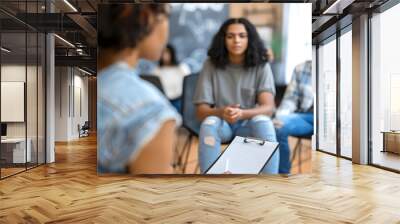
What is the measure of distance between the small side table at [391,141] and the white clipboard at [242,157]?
2419 millimetres

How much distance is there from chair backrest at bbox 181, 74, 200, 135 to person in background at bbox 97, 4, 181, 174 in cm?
14

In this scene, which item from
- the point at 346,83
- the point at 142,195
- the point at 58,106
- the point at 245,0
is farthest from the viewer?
the point at 58,106

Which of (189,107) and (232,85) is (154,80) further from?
(232,85)

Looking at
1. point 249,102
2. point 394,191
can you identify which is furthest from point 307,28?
A: point 394,191

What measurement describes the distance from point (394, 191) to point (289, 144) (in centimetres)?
159

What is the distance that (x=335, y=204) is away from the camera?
14.9 ft

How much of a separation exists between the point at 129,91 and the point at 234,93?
1582 millimetres

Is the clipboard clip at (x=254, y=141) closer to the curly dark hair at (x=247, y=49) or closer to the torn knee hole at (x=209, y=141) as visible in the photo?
the torn knee hole at (x=209, y=141)

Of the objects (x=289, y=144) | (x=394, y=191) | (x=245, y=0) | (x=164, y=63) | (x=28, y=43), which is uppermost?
(x=245, y=0)

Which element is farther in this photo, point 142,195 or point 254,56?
point 254,56

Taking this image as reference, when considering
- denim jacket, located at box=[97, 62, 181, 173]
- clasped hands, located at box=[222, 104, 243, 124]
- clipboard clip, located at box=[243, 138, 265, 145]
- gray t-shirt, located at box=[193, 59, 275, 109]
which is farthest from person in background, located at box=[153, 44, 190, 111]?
clipboard clip, located at box=[243, 138, 265, 145]

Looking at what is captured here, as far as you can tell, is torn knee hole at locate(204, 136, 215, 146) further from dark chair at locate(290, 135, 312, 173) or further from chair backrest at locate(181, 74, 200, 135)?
dark chair at locate(290, 135, 312, 173)

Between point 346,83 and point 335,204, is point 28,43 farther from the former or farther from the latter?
point 346,83

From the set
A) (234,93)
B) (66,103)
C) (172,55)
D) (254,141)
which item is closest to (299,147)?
(254,141)
